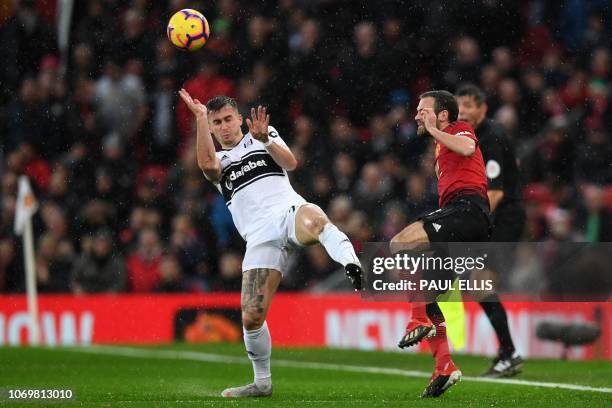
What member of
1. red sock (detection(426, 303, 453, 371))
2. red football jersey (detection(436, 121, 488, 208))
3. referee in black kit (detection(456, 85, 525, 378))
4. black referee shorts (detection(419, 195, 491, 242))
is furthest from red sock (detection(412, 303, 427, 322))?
referee in black kit (detection(456, 85, 525, 378))

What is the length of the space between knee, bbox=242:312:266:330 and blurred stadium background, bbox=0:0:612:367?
6.27 m

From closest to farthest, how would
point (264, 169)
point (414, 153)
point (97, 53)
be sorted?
point (264, 169) < point (414, 153) < point (97, 53)

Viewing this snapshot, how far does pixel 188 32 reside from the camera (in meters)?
10.3

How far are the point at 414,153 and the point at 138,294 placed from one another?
432 centimetres

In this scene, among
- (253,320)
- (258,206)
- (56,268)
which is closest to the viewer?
(253,320)

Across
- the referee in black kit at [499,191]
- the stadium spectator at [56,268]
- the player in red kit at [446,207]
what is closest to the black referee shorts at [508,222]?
the referee in black kit at [499,191]

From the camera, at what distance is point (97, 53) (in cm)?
1961

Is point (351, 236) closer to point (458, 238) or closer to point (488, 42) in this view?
point (488, 42)

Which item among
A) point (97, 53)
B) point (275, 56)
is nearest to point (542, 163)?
point (275, 56)

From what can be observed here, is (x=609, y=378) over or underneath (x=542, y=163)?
underneath

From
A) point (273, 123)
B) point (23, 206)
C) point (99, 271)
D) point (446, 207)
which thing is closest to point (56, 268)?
point (99, 271)

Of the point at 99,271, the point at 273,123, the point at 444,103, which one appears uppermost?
the point at 273,123

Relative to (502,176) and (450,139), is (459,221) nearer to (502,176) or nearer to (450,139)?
(450,139)

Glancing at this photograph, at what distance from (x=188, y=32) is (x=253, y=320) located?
279 cm
